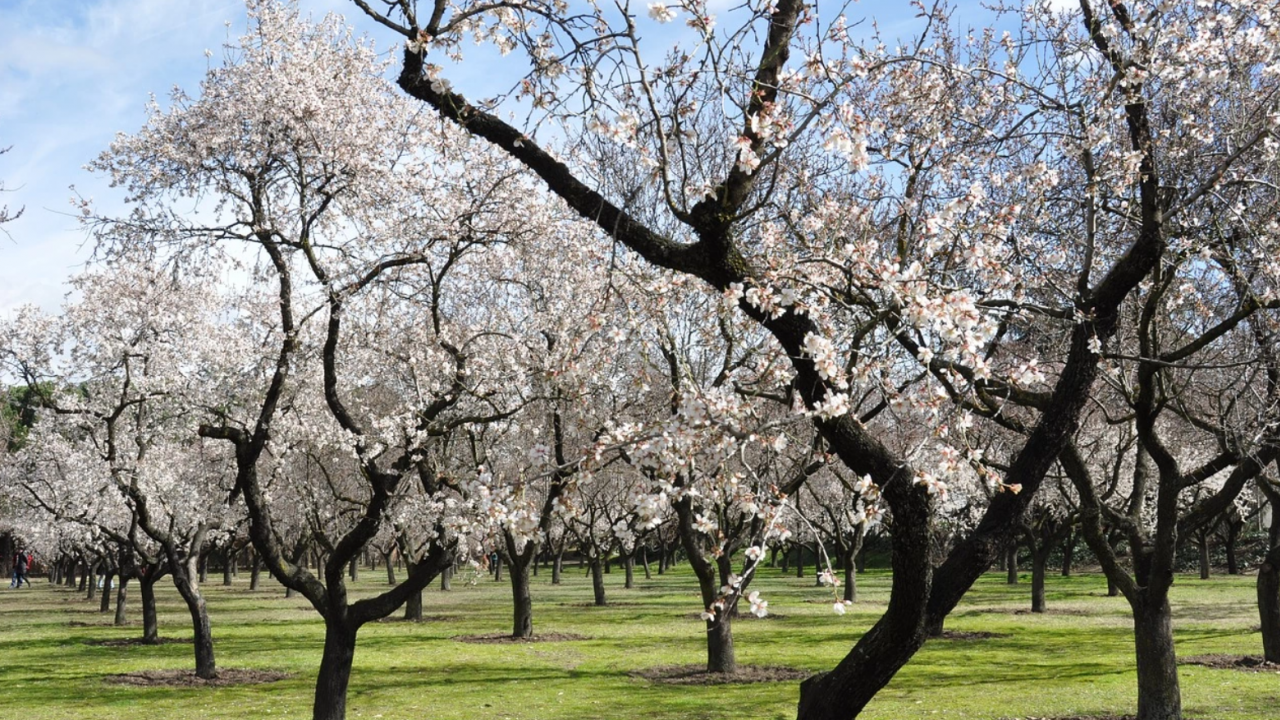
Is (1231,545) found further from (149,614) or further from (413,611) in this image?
(149,614)

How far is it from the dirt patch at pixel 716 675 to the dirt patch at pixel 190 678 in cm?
699

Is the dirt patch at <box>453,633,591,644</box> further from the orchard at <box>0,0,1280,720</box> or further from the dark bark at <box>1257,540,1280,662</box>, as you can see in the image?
the dark bark at <box>1257,540,1280,662</box>

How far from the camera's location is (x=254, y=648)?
24.3 meters

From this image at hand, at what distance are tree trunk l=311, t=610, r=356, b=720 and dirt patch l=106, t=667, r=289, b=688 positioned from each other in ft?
22.4

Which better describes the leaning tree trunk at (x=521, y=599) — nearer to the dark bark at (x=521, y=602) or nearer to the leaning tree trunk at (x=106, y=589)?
the dark bark at (x=521, y=602)

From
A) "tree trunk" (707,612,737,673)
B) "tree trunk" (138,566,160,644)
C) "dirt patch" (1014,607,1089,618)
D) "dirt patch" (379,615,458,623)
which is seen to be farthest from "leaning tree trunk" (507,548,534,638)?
"dirt patch" (1014,607,1089,618)

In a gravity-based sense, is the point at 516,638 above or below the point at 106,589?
below

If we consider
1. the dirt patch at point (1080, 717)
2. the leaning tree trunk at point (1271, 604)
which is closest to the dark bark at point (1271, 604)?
the leaning tree trunk at point (1271, 604)

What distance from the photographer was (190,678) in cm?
1920

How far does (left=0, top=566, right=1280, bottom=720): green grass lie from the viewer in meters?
15.1

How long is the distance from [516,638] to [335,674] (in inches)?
525

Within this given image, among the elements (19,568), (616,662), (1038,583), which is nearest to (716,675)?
(616,662)

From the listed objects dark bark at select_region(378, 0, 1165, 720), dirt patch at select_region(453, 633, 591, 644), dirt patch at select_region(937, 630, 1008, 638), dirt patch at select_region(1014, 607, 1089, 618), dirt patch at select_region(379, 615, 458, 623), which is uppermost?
dark bark at select_region(378, 0, 1165, 720)

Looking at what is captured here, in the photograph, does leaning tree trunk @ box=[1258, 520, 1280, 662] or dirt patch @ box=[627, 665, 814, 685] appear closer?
leaning tree trunk @ box=[1258, 520, 1280, 662]
